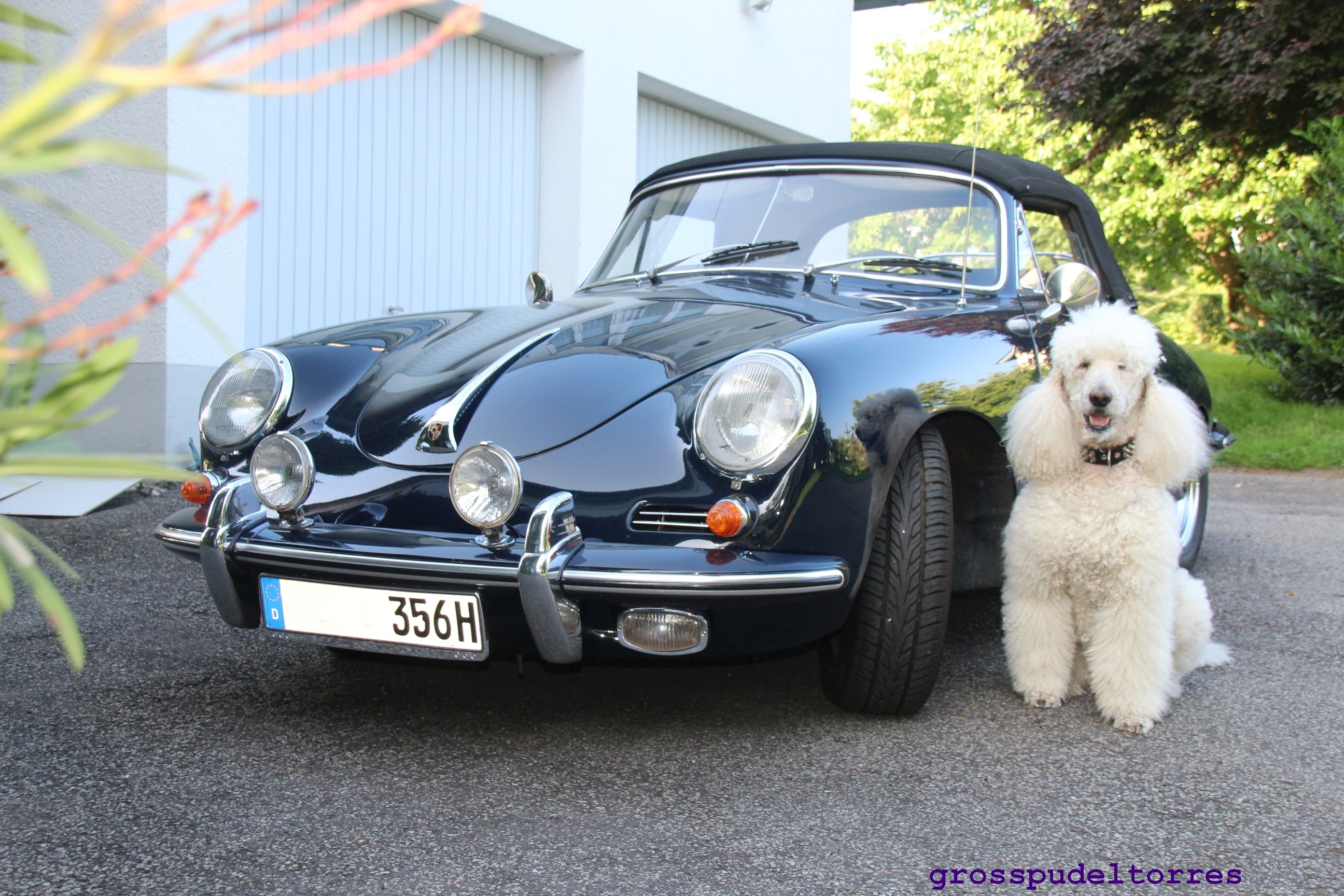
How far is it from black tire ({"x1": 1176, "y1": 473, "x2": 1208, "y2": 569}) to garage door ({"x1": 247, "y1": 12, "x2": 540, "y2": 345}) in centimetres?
449

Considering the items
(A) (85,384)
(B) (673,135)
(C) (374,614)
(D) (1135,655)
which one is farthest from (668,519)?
(B) (673,135)

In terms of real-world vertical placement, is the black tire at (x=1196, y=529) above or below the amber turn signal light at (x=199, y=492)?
below

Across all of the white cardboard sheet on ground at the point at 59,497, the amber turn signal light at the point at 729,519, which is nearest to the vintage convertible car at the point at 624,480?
the amber turn signal light at the point at 729,519

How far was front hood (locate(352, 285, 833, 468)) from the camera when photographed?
255 cm

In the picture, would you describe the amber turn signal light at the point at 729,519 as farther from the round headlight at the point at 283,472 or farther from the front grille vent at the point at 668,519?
the round headlight at the point at 283,472

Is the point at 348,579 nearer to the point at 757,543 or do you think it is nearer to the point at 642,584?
the point at 642,584

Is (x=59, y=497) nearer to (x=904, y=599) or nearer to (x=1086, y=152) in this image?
(x=904, y=599)

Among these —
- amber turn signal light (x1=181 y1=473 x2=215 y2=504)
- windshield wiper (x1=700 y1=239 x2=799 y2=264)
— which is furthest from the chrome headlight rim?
windshield wiper (x1=700 y1=239 x2=799 y2=264)

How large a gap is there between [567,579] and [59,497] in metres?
4.23

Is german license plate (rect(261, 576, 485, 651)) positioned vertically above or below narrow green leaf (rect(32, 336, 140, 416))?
below

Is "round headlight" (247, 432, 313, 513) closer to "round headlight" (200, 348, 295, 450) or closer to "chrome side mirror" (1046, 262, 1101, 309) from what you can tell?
"round headlight" (200, 348, 295, 450)

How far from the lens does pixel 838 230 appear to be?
3.74 m

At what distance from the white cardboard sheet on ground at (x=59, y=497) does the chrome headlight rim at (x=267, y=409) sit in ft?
8.32

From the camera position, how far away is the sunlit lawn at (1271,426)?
9344 mm
